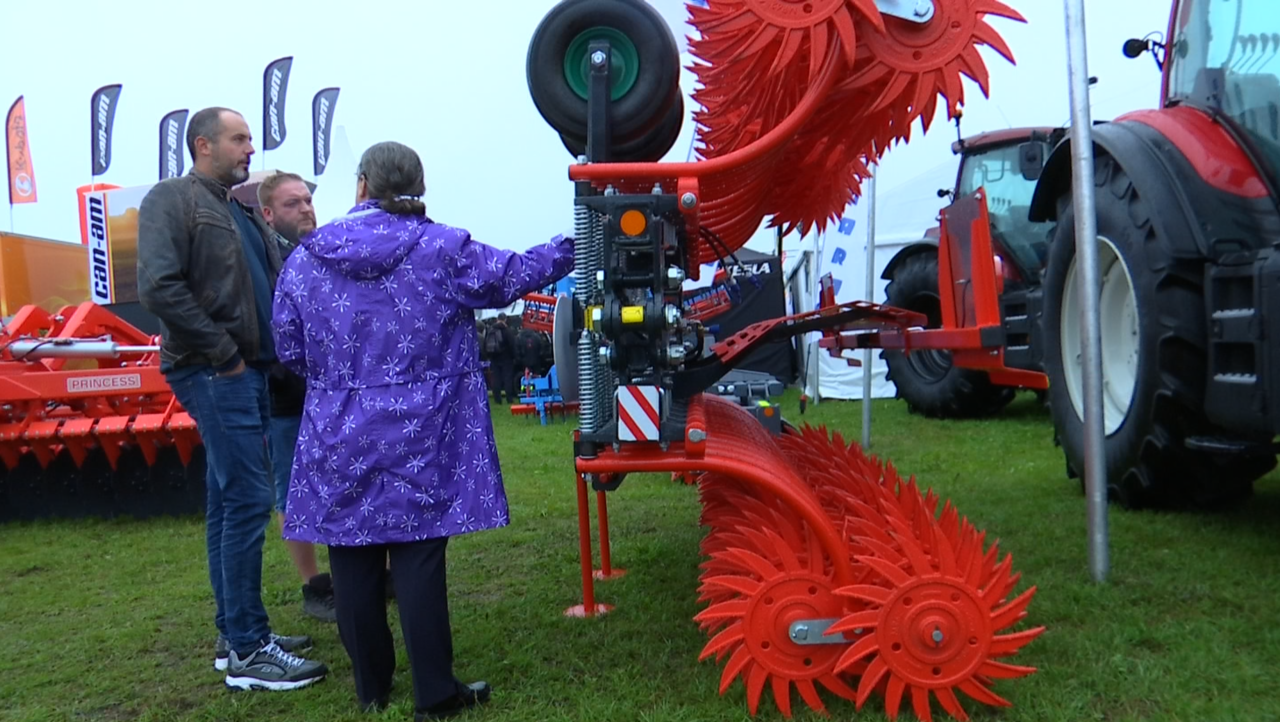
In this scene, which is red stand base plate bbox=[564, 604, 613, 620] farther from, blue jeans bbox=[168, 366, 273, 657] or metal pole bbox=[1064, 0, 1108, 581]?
metal pole bbox=[1064, 0, 1108, 581]

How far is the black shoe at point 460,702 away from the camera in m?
2.48

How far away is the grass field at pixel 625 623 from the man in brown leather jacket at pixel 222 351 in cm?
16

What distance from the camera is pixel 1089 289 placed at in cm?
315

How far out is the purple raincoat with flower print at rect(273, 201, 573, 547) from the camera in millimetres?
2408

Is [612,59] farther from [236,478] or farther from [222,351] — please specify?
[236,478]

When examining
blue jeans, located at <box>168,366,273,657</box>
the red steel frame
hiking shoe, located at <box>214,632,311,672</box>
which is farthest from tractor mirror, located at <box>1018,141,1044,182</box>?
the red steel frame

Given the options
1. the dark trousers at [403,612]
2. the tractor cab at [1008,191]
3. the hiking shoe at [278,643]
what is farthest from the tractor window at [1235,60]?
the hiking shoe at [278,643]

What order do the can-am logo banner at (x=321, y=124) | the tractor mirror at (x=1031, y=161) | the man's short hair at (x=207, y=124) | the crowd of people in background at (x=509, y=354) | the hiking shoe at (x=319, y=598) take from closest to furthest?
the man's short hair at (x=207, y=124) → the hiking shoe at (x=319, y=598) → the tractor mirror at (x=1031, y=161) → the crowd of people in background at (x=509, y=354) → the can-am logo banner at (x=321, y=124)

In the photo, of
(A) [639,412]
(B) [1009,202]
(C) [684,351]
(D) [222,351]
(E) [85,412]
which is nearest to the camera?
(A) [639,412]

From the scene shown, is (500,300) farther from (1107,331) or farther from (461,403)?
(1107,331)

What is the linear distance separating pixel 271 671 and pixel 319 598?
712mm

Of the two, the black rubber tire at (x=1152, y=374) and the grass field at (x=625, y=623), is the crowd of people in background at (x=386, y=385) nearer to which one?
the grass field at (x=625, y=623)

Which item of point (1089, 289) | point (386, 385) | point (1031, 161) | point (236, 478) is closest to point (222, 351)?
point (236, 478)

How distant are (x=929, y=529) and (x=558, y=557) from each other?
7.28 ft
